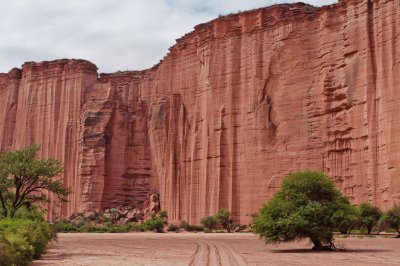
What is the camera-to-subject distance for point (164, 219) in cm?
5709

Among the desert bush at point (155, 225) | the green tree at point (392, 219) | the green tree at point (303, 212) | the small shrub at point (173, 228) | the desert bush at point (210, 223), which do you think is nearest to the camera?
the green tree at point (303, 212)

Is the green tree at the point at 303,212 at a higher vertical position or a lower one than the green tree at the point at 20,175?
lower

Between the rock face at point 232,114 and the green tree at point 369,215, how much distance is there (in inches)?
61.8

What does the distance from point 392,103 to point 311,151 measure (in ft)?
27.2

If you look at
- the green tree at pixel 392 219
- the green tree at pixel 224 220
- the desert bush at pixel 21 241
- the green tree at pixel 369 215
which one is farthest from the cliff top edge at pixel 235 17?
the desert bush at pixel 21 241

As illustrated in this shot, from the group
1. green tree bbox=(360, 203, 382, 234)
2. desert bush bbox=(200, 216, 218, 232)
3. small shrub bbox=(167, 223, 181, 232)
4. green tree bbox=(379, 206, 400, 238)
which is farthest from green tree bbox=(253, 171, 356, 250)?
small shrub bbox=(167, 223, 181, 232)

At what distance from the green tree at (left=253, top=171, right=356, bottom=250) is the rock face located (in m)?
14.7

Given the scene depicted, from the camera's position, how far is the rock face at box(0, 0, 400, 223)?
4150cm

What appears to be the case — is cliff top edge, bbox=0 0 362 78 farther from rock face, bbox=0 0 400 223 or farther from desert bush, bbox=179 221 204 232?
desert bush, bbox=179 221 204 232

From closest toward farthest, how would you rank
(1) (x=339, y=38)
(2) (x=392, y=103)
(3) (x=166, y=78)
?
(2) (x=392, y=103)
(1) (x=339, y=38)
(3) (x=166, y=78)

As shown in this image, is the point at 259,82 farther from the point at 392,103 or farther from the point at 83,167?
the point at 83,167

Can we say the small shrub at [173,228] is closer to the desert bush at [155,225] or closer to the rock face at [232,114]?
the desert bush at [155,225]

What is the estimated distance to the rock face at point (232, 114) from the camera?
41500mm

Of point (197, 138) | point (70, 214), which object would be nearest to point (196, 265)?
point (197, 138)
